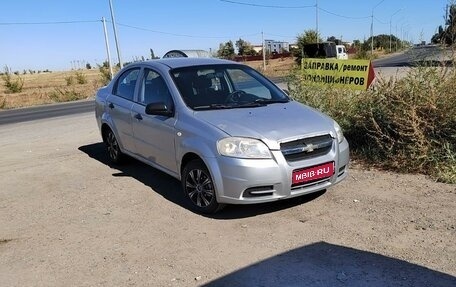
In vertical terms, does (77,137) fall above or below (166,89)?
below

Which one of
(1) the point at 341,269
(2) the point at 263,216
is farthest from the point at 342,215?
(1) the point at 341,269

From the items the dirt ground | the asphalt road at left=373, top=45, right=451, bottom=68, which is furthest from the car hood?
the asphalt road at left=373, top=45, right=451, bottom=68

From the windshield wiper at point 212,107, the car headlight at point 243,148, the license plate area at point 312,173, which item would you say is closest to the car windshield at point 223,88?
the windshield wiper at point 212,107

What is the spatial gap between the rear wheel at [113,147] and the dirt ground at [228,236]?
2.32 ft

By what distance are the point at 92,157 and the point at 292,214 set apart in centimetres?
471

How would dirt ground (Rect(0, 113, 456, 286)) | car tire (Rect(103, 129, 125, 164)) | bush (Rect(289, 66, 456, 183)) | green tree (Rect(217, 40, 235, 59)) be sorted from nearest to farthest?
dirt ground (Rect(0, 113, 456, 286)) → bush (Rect(289, 66, 456, 183)) → car tire (Rect(103, 129, 125, 164)) → green tree (Rect(217, 40, 235, 59))

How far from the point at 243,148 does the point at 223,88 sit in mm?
1461

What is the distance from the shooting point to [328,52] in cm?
3969

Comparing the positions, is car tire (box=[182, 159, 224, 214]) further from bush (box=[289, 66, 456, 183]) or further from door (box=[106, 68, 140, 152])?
bush (box=[289, 66, 456, 183])

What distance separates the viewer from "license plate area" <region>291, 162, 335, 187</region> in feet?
14.8

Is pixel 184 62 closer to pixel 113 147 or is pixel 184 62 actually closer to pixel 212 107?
pixel 212 107

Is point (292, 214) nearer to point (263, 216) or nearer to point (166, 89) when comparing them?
point (263, 216)

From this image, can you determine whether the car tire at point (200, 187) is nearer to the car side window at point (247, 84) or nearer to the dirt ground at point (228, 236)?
the dirt ground at point (228, 236)

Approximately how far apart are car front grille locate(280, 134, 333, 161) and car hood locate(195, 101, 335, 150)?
56mm
